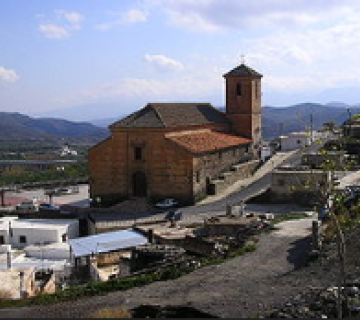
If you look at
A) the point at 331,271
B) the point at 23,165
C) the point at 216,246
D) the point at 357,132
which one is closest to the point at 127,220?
the point at 216,246

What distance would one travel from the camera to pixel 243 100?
49.1 meters

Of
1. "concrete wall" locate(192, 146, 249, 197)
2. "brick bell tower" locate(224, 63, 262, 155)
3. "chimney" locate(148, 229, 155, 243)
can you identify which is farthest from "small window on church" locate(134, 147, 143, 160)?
"brick bell tower" locate(224, 63, 262, 155)

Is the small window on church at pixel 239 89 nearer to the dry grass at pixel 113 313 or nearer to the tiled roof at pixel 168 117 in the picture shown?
the tiled roof at pixel 168 117

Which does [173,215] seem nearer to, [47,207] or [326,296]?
[47,207]

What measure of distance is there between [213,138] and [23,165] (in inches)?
2384

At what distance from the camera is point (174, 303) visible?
16.8 metres

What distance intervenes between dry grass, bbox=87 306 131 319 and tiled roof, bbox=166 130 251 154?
73.4 ft

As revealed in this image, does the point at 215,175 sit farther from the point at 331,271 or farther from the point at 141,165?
the point at 331,271

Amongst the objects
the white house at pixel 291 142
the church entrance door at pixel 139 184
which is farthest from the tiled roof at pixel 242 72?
the church entrance door at pixel 139 184

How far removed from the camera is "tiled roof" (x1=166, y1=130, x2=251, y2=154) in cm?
3903

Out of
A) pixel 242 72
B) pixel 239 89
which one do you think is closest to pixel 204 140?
pixel 239 89

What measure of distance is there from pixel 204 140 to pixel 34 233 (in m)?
14.4

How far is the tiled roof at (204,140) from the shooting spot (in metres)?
39.0

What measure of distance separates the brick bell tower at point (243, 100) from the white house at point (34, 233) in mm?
19465
